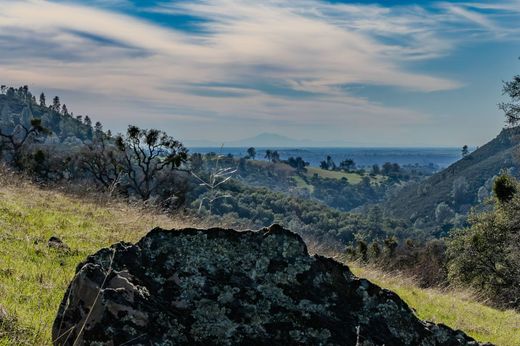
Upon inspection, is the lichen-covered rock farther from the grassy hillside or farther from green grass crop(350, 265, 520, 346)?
green grass crop(350, 265, 520, 346)

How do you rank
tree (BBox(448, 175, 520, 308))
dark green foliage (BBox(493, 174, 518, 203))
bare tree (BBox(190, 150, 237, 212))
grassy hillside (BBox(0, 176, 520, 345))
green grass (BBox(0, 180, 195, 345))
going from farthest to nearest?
tree (BBox(448, 175, 520, 308))
dark green foliage (BBox(493, 174, 518, 203))
bare tree (BBox(190, 150, 237, 212))
grassy hillside (BBox(0, 176, 520, 345))
green grass (BBox(0, 180, 195, 345))

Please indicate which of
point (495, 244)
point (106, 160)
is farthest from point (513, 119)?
point (106, 160)

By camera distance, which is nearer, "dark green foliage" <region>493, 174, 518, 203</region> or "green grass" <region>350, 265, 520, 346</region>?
"green grass" <region>350, 265, 520, 346</region>

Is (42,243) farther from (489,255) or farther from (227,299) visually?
(489,255)

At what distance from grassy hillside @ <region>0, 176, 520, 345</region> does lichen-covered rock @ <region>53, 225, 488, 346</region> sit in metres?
1.01

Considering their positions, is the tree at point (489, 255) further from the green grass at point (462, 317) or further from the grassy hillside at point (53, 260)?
the green grass at point (462, 317)

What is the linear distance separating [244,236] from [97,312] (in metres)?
1.60

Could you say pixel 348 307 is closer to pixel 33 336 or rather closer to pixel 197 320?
pixel 197 320

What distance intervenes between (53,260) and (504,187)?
41247 millimetres

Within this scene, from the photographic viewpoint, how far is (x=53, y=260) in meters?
8.59

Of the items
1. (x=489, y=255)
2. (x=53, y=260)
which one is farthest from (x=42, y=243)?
(x=489, y=255)

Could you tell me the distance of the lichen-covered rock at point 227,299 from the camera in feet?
12.7

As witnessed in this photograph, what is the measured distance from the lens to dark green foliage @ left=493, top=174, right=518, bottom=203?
136 ft

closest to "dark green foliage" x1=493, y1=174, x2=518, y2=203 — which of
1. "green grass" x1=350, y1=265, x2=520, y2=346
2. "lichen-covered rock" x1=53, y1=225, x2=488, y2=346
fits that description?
"green grass" x1=350, y1=265, x2=520, y2=346
